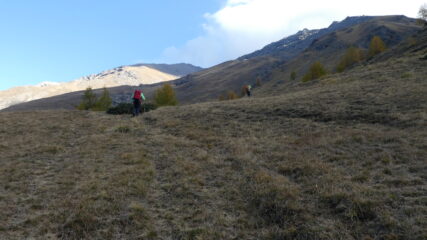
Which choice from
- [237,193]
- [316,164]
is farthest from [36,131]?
[316,164]

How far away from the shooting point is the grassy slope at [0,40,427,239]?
27.8 ft

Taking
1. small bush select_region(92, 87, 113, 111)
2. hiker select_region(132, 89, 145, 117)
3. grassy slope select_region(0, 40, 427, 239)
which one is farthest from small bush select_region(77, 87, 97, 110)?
grassy slope select_region(0, 40, 427, 239)

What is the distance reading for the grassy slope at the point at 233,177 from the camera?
27.8 feet

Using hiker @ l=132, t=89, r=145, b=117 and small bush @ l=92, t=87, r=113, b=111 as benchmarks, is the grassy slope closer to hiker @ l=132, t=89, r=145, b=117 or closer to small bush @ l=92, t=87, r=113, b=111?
hiker @ l=132, t=89, r=145, b=117

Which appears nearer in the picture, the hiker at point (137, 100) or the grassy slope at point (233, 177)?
the grassy slope at point (233, 177)

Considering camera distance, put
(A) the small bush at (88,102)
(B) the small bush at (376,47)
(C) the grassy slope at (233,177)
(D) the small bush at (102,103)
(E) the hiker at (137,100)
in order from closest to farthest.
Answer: (C) the grassy slope at (233,177) < (E) the hiker at (137,100) < (D) the small bush at (102,103) < (A) the small bush at (88,102) < (B) the small bush at (376,47)

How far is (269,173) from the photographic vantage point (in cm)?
1238

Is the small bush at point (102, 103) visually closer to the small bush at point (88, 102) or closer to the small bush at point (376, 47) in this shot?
the small bush at point (88, 102)

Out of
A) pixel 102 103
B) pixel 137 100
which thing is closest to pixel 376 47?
pixel 102 103

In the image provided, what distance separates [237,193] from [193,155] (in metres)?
5.43

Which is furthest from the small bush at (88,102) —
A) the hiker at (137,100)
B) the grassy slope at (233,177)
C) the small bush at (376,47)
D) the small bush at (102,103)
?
the small bush at (376,47)

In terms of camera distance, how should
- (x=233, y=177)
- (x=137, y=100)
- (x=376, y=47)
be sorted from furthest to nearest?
(x=376, y=47)
(x=137, y=100)
(x=233, y=177)

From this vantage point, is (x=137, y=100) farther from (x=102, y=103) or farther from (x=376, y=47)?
(x=376, y=47)

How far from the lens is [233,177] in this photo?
488 inches
